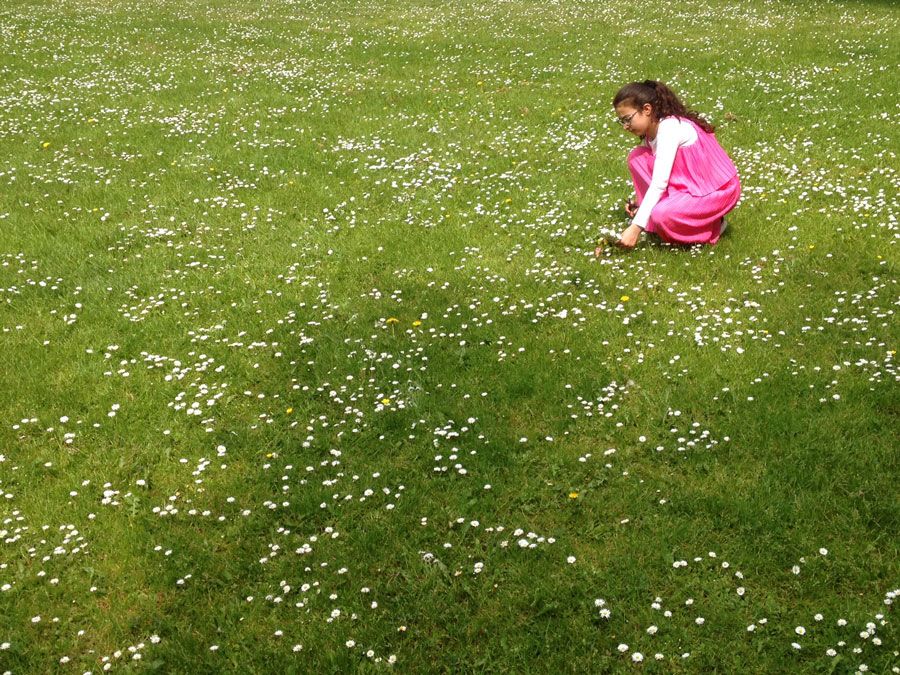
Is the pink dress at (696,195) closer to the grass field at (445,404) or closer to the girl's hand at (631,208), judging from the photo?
the grass field at (445,404)

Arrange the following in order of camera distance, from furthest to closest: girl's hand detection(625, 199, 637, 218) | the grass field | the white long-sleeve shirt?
girl's hand detection(625, 199, 637, 218)
the white long-sleeve shirt
the grass field

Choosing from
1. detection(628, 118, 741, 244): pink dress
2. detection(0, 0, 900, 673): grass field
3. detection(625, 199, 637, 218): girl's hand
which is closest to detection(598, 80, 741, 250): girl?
detection(628, 118, 741, 244): pink dress

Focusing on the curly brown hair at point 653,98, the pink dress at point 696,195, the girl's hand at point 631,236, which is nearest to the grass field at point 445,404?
the girl's hand at point 631,236

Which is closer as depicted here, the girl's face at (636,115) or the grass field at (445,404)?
the grass field at (445,404)

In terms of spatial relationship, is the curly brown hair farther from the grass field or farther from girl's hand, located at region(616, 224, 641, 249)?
the grass field

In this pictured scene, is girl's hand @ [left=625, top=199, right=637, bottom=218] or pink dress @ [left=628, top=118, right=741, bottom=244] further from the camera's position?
girl's hand @ [left=625, top=199, right=637, bottom=218]

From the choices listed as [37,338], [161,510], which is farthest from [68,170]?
[161,510]

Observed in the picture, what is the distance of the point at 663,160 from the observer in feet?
28.3

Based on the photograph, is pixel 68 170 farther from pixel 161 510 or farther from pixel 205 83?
pixel 161 510

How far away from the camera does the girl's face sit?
8680mm

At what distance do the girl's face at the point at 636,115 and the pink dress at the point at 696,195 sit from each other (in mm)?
415

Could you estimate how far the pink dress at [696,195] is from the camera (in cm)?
866

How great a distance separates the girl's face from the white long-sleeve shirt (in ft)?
0.54

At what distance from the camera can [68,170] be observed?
12.7 meters
